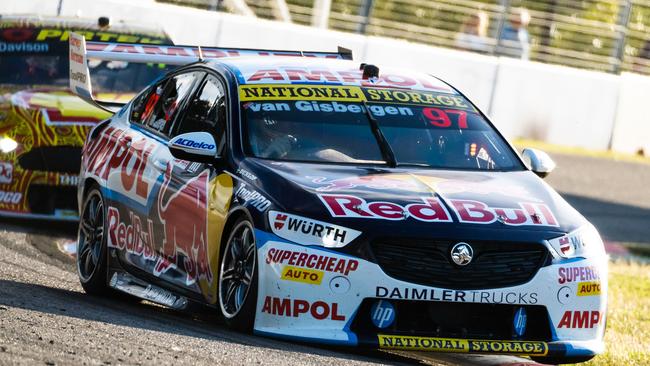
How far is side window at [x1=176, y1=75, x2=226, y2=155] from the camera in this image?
8.20 m

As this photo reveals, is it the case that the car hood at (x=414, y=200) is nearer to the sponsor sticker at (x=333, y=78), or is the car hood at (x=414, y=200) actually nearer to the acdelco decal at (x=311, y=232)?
the acdelco decal at (x=311, y=232)

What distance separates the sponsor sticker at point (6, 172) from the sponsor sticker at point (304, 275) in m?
5.42

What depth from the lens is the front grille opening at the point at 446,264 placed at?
6922 millimetres

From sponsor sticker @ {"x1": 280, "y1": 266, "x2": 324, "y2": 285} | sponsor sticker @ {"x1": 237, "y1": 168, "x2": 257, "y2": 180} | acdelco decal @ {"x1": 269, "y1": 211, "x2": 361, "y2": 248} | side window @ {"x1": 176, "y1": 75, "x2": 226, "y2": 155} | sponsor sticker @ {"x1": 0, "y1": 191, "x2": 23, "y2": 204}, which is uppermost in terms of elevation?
side window @ {"x1": 176, "y1": 75, "x2": 226, "y2": 155}

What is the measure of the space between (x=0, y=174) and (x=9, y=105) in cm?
58

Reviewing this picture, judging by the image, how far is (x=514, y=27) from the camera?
2312 cm

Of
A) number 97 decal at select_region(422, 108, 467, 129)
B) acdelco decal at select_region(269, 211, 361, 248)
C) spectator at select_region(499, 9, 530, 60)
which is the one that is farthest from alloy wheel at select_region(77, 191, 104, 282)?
spectator at select_region(499, 9, 530, 60)

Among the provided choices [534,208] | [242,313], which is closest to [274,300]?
[242,313]

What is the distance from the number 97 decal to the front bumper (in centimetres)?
143

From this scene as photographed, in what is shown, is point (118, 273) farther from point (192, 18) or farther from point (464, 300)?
point (192, 18)

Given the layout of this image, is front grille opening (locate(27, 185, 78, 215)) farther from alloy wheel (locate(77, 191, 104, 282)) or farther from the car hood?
the car hood

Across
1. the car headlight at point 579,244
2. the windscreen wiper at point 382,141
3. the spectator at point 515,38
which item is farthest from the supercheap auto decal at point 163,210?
the spectator at point 515,38

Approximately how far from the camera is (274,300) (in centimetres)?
695

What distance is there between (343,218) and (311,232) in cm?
15
